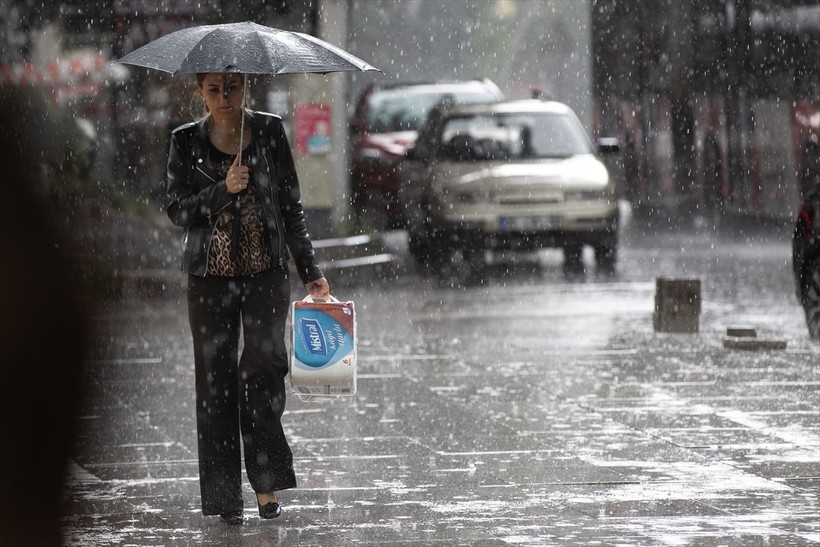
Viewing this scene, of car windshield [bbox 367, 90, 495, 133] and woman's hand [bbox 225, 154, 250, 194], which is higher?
car windshield [bbox 367, 90, 495, 133]

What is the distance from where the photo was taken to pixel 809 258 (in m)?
12.8

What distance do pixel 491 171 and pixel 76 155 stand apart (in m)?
4.66

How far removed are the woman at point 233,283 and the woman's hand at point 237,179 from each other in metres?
0.01

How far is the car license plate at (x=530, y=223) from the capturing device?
1883 centimetres

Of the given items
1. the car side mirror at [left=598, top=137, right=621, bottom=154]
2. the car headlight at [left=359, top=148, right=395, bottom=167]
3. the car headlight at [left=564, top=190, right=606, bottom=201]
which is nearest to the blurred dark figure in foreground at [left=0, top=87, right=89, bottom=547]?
the car headlight at [left=564, top=190, right=606, bottom=201]

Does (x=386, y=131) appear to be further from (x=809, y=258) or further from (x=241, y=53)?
(x=241, y=53)

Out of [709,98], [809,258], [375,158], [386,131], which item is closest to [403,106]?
[386,131]

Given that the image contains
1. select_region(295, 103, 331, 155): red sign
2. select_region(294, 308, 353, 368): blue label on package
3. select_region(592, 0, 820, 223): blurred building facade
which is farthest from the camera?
select_region(592, 0, 820, 223): blurred building facade

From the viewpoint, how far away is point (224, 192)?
265 inches

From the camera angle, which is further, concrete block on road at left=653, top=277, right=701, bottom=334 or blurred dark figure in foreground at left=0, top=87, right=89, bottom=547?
concrete block on road at left=653, top=277, right=701, bottom=334

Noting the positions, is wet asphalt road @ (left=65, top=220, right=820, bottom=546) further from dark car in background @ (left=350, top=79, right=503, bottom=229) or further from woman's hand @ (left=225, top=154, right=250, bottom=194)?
dark car in background @ (left=350, top=79, right=503, bottom=229)

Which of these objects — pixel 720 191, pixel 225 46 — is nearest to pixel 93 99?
pixel 720 191

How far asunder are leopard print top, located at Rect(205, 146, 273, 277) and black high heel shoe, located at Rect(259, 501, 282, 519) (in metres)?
0.89

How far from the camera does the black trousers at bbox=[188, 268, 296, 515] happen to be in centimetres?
677
